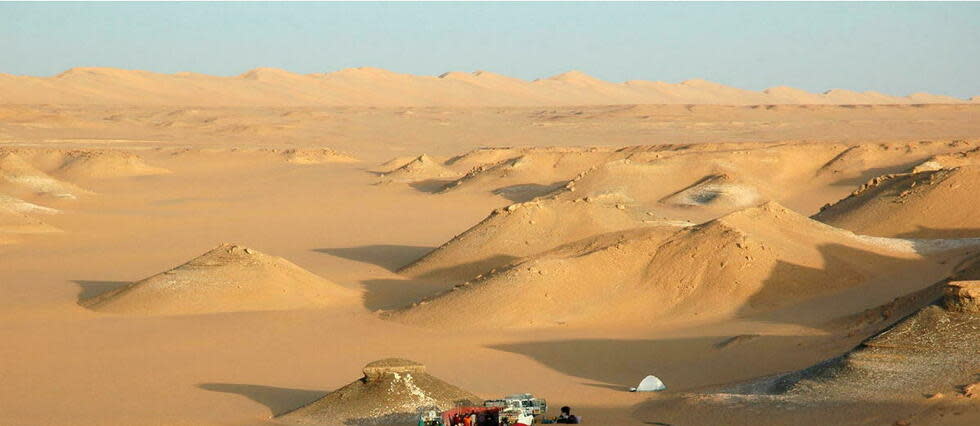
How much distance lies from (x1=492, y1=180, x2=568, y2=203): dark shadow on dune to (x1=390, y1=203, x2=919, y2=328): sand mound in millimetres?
18171

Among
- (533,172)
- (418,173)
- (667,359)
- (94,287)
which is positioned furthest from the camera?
(418,173)

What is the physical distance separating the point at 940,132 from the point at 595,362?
63.5 meters

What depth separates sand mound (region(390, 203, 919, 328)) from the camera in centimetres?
1923

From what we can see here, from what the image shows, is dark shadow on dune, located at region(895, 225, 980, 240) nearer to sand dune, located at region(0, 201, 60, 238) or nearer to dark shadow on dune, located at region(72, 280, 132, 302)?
dark shadow on dune, located at region(72, 280, 132, 302)

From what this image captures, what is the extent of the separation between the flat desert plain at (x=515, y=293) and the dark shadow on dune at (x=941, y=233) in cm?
6

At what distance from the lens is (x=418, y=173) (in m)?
46.9

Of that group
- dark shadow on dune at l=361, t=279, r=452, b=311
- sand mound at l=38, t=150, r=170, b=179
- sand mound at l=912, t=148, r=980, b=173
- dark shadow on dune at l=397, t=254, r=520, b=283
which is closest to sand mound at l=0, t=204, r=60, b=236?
dark shadow on dune at l=361, t=279, r=452, b=311

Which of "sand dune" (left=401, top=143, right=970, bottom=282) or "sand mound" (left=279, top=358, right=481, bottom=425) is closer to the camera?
"sand mound" (left=279, top=358, right=481, bottom=425)

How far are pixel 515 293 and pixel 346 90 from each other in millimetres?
137143

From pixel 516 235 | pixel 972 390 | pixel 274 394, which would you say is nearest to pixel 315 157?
pixel 516 235

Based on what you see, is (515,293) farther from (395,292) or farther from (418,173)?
(418,173)

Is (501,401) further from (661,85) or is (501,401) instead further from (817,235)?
(661,85)

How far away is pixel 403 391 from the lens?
514 inches

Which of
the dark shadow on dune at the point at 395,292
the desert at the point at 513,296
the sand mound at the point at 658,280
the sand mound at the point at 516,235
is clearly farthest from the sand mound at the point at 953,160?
the dark shadow on dune at the point at 395,292
